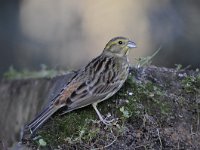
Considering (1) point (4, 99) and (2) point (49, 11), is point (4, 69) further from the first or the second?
(1) point (4, 99)

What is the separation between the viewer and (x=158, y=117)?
7.14 metres

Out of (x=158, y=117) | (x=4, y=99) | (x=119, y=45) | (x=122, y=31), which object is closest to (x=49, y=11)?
(x=122, y=31)


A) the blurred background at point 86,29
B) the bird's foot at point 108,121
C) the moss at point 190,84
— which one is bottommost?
the blurred background at point 86,29

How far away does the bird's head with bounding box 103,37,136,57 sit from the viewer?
7.97 meters

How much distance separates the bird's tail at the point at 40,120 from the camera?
6.99 metres

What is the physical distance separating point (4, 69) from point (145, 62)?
7065 millimetres

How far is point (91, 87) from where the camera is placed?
24.1 ft

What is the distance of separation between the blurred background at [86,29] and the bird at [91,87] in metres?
6.07

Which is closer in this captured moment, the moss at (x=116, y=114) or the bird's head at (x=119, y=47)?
the moss at (x=116, y=114)

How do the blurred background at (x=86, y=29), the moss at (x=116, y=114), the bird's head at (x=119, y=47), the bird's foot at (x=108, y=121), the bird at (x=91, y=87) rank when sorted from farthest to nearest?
the blurred background at (x=86, y=29)
the bird's head at (x=119, y=47)
the bird at (x=91, y=87)
the bird's foot at (x=108, y=121)
the moss at (x=116, y=114)

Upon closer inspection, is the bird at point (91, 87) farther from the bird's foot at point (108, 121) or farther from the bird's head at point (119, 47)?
the bird's head at point (119, 47)

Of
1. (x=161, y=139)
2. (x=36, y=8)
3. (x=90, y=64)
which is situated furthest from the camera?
(x=36, y=8)

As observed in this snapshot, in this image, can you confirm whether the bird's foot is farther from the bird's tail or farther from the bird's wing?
the bird's tail

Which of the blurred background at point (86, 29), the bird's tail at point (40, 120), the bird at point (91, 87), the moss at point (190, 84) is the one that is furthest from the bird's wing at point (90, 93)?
the blurred background at point (86, 29)
